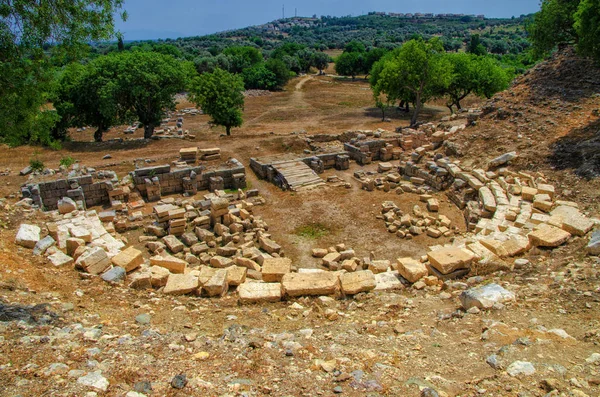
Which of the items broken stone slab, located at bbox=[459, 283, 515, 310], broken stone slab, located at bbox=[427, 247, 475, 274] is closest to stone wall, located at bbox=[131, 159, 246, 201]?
broken stone slab, located at bbox=[427, 247, 475, 274]

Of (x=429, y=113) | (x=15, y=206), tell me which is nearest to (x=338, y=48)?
(x=429, y=113)

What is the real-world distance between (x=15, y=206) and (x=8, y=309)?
919cm

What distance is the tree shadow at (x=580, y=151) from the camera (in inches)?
566

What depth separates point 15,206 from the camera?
1473cm

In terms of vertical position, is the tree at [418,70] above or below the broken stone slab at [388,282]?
above

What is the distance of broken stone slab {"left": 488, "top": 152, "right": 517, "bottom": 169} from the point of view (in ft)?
57.1

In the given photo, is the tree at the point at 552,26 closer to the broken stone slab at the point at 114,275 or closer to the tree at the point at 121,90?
the tree at the point at 121,90

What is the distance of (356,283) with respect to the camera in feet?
32.2

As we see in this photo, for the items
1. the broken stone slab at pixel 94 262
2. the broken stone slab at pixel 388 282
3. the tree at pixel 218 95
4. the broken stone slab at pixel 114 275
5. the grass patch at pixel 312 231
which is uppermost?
the tree at pixel 218 95

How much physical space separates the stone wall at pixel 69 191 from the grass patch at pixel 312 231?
892 centimetres

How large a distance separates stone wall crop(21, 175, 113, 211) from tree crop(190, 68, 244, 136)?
11375 mm

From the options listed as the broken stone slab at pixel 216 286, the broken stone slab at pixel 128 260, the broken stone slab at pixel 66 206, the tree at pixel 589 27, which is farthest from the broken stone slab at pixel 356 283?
the tree at pixel 589 27

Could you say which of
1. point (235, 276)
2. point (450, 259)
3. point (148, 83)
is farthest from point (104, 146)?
point (450, 259)

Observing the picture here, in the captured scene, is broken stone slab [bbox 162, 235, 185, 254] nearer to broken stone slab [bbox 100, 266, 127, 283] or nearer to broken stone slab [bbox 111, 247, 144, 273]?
broken stone slab [bbox 111, 247, 144, 273]
